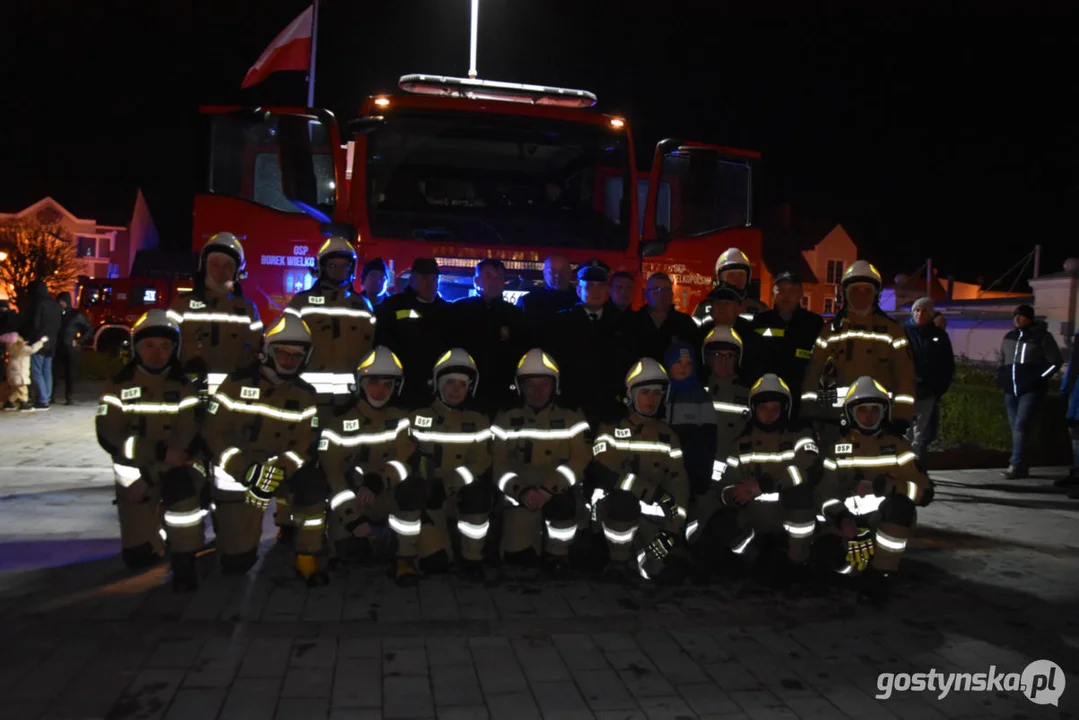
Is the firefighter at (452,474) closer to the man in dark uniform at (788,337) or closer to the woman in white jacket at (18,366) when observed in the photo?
the man in dark uniform at (788,337)

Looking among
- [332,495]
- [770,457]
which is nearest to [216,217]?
[332,495]

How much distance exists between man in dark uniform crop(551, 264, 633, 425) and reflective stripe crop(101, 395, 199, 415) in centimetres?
233

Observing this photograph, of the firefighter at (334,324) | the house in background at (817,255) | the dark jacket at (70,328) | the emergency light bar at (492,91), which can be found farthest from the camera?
the house in background at (817,255)

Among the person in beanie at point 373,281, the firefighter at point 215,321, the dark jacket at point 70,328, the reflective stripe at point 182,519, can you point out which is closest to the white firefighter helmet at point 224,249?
the firefighter at point 215,321

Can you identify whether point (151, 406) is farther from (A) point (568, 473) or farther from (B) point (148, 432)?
(A) point (568, 473)

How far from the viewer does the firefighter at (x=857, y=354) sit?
18.4ft

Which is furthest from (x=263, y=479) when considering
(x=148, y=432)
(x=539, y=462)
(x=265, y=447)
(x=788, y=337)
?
(x=788, y=337)

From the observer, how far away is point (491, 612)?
458cm

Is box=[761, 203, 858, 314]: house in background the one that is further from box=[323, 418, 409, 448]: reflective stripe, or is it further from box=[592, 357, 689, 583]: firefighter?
box=[323, 418, 409, 448]: reflective stripe

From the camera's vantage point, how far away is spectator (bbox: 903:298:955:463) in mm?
7980

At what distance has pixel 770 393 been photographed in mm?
5273

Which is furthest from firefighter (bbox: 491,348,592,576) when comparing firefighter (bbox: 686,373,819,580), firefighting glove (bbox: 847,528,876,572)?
firefighting glove (bbox: 847,528,876,572)

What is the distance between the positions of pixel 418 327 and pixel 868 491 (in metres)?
3.00

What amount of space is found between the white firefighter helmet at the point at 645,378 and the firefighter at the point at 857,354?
1.09 meters
